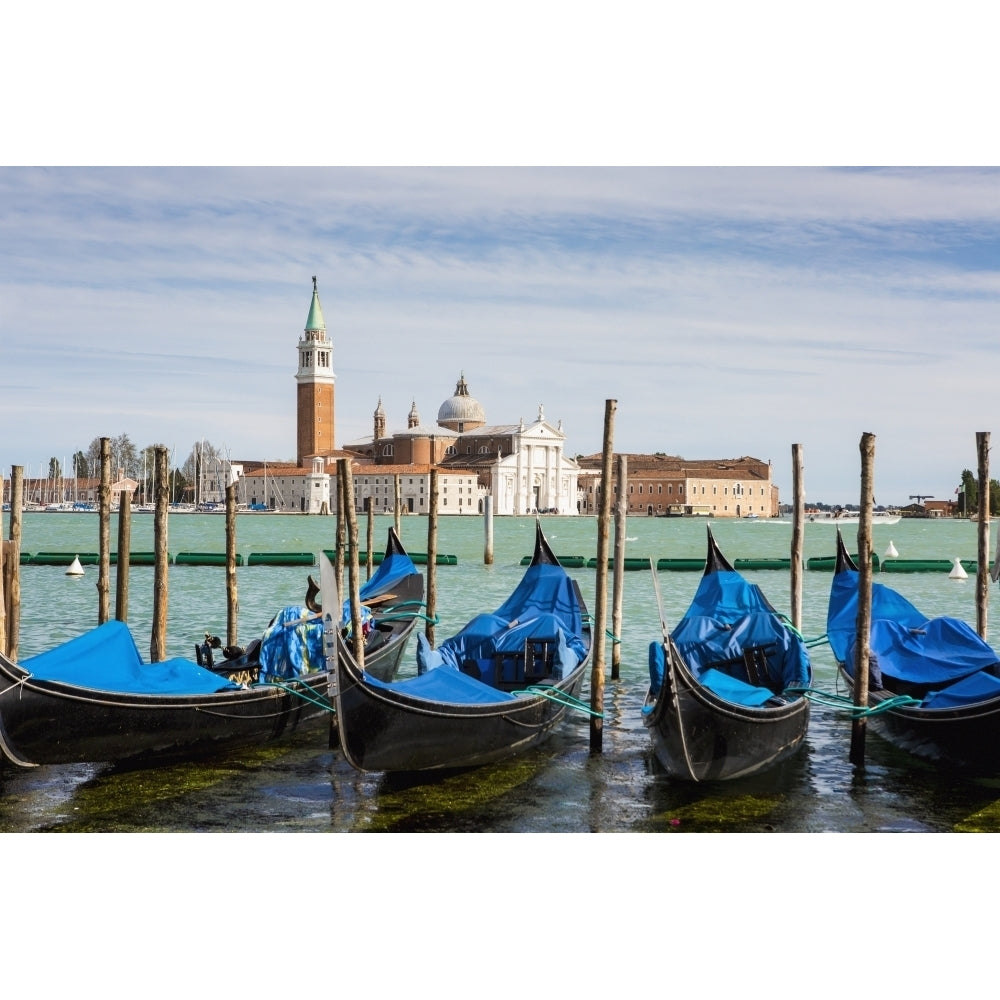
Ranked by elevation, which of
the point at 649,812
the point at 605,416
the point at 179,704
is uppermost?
the point at 605,416

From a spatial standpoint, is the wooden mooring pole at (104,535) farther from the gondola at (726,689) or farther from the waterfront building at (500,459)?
the waterfront building at (500,459)

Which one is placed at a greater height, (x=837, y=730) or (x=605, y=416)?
(x=605, y=416)

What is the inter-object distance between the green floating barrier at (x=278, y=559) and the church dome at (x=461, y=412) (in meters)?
41.0

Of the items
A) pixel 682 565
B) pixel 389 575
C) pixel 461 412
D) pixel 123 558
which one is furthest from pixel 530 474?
pixel 123 558

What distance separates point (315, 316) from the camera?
182ft

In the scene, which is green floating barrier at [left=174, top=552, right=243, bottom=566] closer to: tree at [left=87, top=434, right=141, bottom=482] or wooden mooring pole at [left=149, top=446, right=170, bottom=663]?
wooden mooring pole at [left=149, top=446, right=170, bottom=663]

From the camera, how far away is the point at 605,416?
17.1 ft

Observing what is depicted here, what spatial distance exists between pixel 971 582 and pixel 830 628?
10433 mm

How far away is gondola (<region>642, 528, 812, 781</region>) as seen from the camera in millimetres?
3951

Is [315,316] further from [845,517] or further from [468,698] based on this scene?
[468,698]

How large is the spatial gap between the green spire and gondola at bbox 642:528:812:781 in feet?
167

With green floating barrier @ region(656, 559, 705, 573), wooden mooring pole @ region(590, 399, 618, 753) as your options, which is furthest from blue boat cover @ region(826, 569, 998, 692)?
green floating barrier @ region(656, 559, 705, 573)
